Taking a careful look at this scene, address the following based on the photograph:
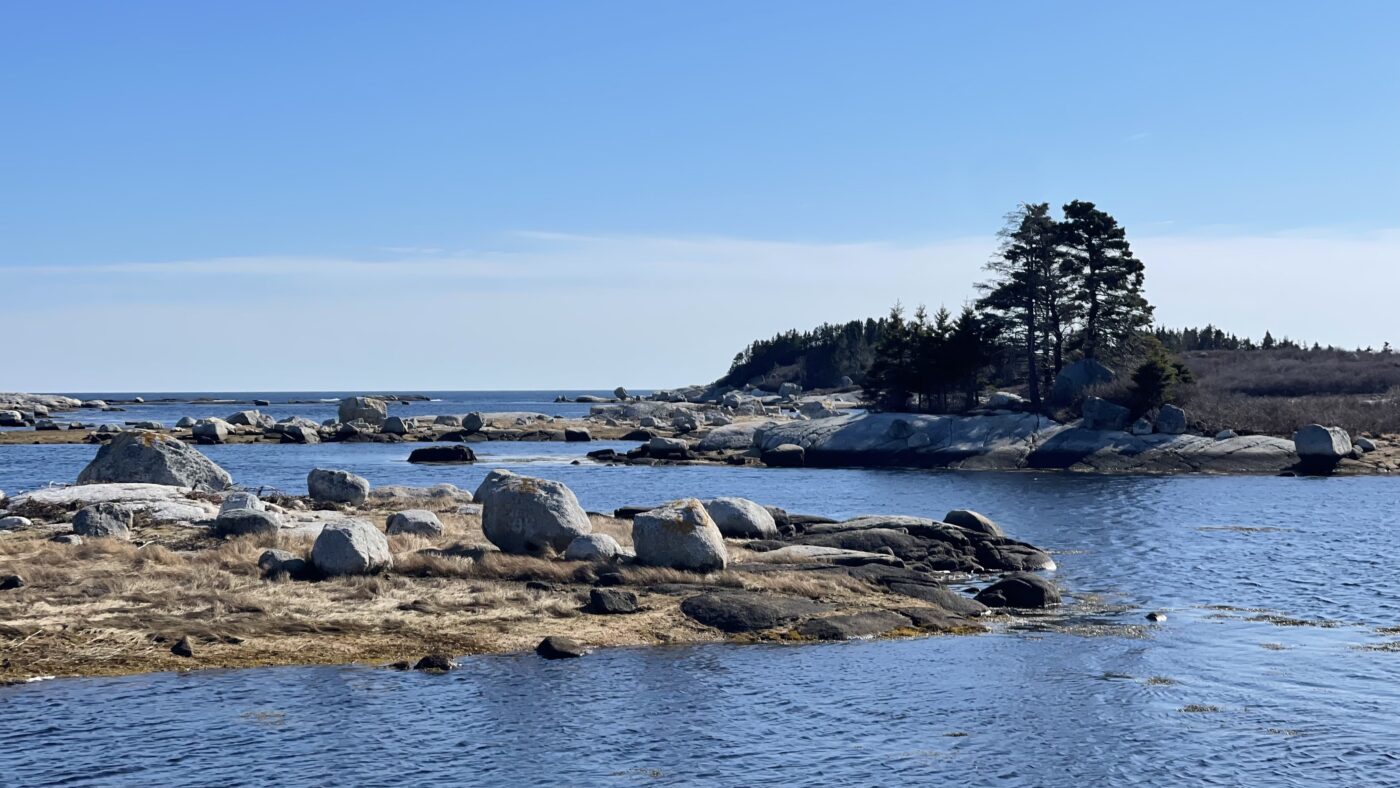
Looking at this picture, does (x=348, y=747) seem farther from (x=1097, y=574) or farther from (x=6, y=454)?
(x=6, y=454)

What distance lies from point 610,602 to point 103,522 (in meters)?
14.6

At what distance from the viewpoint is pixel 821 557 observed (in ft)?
109

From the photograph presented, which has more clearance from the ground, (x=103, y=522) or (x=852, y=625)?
(x=103, y=522)

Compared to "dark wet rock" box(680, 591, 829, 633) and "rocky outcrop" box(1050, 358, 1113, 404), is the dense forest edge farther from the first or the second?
"dark wet rock" box(680, 591, 829, 633)

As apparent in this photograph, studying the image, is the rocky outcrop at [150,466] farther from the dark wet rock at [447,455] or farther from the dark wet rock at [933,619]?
the dark wet rock at [447,455]

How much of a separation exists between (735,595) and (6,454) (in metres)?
77.3

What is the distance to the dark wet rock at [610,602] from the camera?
26.2 meters

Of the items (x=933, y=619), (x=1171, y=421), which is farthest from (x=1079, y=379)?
(x=933, y=619)

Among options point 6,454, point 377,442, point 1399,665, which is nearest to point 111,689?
point 1399,665

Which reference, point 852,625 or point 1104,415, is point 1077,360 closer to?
point 1104,415

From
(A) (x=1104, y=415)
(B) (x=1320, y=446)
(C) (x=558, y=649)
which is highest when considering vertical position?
(A) (x=1104, y=415)

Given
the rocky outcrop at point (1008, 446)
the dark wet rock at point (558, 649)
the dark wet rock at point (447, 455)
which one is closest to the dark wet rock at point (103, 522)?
the dark wet rock at point (558, 649)

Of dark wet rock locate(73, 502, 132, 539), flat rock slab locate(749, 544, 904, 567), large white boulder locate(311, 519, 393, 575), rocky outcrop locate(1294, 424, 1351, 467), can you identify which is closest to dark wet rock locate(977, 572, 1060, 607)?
flat rock slab locate(749, 544, 904, 567)

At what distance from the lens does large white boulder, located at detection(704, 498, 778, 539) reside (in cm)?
3669
